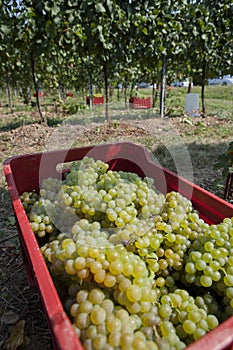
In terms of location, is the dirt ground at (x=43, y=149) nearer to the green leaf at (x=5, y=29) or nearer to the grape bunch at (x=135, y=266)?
the grape bunch at (x=135, y=266)

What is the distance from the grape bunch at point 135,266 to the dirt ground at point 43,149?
2.32 feet

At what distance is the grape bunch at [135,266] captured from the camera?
0.73 meters

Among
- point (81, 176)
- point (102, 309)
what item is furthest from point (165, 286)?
point (81, 176)

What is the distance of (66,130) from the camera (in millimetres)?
7004

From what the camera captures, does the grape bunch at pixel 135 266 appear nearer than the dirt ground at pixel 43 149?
Yes

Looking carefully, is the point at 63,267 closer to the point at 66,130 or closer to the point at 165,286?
the point at 165,286

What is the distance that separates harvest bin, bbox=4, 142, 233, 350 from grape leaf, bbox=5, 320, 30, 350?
25cm

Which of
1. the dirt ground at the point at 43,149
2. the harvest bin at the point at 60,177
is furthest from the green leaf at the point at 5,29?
the harvest bin at the point at 60,177

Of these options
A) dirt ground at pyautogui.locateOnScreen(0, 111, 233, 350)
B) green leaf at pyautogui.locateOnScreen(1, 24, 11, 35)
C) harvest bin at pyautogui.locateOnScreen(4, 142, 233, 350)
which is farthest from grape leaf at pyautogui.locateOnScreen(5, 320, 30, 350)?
green leaf at pyautogui.locateOnScreen(1, 24, 11, 35)

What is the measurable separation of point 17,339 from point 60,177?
0.96 m

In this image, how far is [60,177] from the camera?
5.76 ft

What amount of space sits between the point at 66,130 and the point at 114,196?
239 inches

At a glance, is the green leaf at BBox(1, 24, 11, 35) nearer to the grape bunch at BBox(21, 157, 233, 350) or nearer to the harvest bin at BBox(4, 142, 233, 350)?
the harvest bin at BBox(4, 142, 233, 350)

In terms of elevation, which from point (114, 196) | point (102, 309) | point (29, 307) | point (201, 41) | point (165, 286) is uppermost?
point (201, 41)
